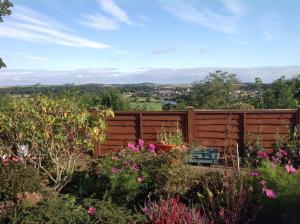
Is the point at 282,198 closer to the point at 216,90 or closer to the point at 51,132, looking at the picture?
Result: the point at 51,132

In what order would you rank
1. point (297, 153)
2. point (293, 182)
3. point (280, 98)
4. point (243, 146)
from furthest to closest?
point (280, 98)
point (243, 146)
point (297, 153)
point (293, 182)

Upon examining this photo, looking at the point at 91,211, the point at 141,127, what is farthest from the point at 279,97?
the point at 91,211

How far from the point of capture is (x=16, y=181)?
716 centimetres

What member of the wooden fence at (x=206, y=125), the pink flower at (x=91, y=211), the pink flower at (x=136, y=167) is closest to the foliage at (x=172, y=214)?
the pink flower at (x=91, y=211)

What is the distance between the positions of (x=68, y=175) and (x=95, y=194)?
135cm

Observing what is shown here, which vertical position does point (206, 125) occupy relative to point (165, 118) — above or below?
below

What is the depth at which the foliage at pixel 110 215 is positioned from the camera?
592cm

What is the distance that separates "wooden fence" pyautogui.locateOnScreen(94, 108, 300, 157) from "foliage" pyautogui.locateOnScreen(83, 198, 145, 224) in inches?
249

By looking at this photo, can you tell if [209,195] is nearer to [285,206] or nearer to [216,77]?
[285,206]

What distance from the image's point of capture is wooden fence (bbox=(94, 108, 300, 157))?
41.8 feet

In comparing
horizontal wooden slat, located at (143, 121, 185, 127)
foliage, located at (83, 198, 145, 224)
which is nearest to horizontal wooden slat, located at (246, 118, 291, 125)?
horizontal wooden slat, located at (143, 121, 185, 127)

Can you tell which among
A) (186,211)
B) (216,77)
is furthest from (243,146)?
(216,77)

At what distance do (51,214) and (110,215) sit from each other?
74cm

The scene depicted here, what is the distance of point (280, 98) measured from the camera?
58.4 ft
